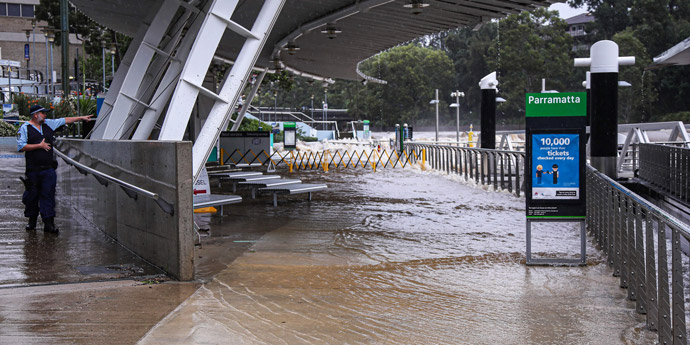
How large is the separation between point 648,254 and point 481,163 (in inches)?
588

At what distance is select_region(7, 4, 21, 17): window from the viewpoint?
78.3 m

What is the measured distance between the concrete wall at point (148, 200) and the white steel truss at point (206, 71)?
1.08 meters

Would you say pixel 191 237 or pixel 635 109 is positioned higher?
pixel 635 109

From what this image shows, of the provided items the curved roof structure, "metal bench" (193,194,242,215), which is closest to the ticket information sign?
the curved roof structure

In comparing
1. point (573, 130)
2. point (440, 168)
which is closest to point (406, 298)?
point (573, 130)

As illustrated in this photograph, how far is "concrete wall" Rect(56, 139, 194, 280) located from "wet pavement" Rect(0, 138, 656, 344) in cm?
22

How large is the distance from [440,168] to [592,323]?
21.5 metres

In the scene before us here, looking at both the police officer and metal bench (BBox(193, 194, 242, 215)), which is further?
metal bench (BBox(193, 194, 242, 215))

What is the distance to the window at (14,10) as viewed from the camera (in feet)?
257

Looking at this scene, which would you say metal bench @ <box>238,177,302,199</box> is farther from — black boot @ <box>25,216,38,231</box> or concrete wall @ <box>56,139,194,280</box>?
black boot @ <box>25,216,38,231</box>

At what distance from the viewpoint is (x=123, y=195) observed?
9.68 m

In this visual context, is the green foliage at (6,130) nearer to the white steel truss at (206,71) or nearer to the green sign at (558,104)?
the white steel truss at (206,71)

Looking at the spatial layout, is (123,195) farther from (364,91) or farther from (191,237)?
(364,91)

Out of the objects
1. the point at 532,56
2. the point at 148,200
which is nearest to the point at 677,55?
the point at 148,200
